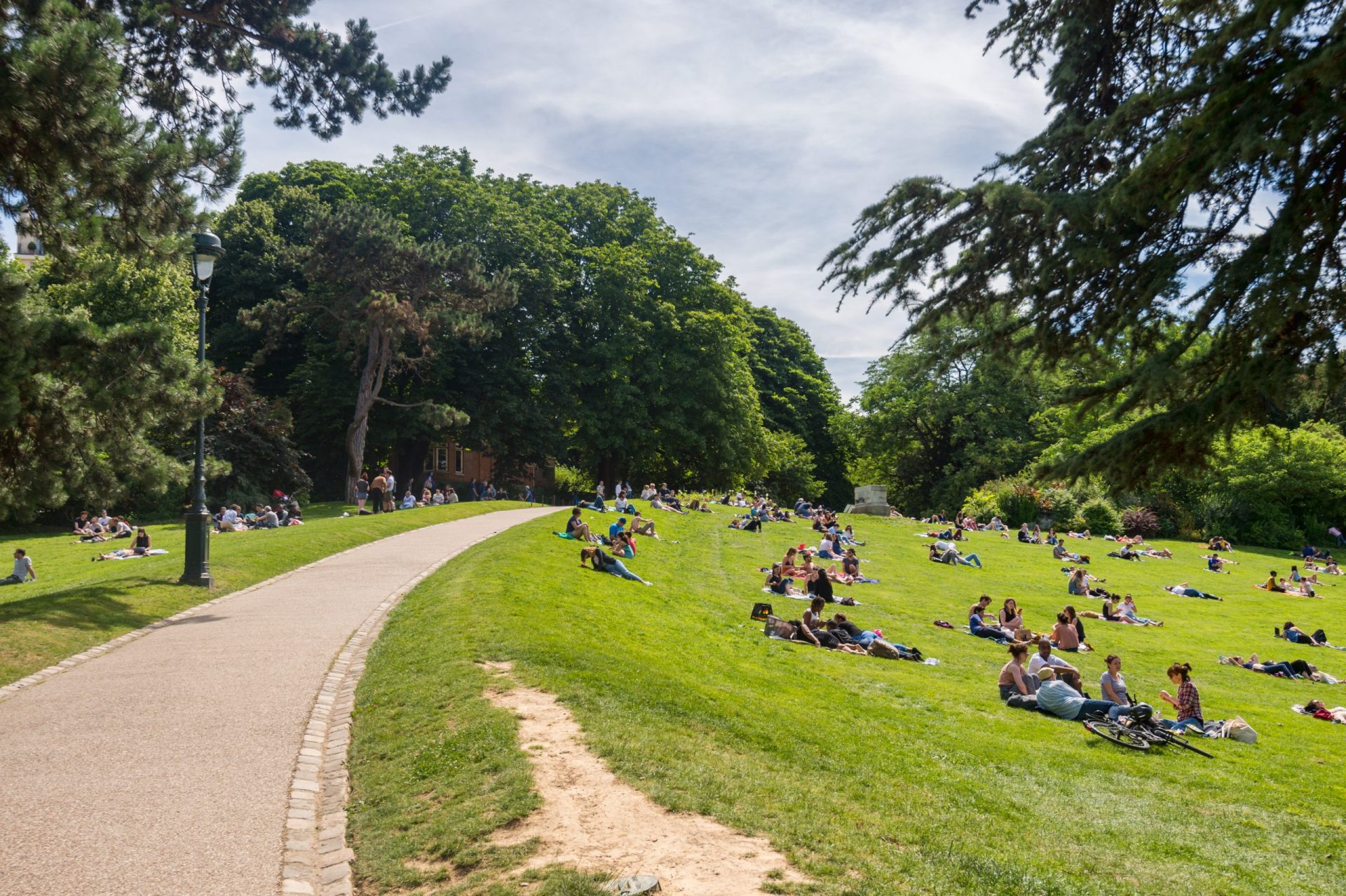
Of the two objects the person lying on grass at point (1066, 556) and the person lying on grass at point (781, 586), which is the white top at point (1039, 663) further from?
the person lying on grass at point (1066, 556)

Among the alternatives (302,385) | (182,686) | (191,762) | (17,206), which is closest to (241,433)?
(302,385)

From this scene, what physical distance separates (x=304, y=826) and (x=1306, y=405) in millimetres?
8577

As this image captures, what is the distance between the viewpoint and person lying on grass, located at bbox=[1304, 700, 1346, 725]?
619 inches

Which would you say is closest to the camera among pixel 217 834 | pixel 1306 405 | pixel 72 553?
pixel 217 834

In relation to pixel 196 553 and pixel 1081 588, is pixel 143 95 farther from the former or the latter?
pixel 1081 588

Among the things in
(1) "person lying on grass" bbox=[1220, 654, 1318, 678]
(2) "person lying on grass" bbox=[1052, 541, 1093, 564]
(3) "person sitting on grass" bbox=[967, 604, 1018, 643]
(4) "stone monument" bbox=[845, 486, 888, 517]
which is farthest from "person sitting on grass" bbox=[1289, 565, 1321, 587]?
(4) "stone monument" bbox=[845, 486, 888, 517]

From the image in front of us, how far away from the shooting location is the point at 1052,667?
15.0m

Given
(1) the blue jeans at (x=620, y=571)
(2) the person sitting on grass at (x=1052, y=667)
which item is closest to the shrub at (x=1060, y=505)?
(1) the blue jeans at (x=620, y=571)

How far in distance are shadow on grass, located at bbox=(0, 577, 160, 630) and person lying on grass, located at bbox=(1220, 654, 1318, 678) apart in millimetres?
20742

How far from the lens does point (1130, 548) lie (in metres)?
36.5

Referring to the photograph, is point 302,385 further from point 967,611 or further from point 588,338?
point 967,611

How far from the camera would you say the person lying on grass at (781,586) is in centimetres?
2405

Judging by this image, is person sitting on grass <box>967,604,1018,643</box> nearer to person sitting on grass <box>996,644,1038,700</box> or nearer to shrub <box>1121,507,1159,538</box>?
person sitting on grass <box>996,644,1038,700</box>

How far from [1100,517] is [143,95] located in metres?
42.0
